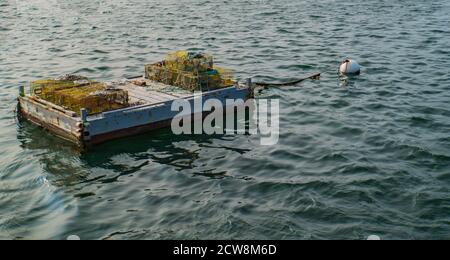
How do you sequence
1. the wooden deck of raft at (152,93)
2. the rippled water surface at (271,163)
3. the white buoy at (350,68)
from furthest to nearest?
1. the white buoy at (350,68)
2. the wooden deck of raft at (152,93)
3. the rippled water surface at (271,163)

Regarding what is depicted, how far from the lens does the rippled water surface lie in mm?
18125

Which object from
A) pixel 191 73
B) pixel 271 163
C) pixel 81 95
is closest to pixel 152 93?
pixel 191 73

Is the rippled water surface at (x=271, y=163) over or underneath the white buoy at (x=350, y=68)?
underneath

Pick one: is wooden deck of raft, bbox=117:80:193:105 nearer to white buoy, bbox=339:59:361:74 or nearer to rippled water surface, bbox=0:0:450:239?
rippled water surface, bbox=0:0:450:239

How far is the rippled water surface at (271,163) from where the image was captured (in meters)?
18.1

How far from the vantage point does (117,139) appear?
24.5 m

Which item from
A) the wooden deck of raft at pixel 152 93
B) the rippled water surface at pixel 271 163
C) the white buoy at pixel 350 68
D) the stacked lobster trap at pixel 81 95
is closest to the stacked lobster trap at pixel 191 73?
the wooden deck of raft at pixel 152 93

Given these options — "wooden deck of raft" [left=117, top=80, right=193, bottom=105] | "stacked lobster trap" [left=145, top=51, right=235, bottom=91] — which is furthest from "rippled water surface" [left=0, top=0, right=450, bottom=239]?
"stacked lobster trap" [left=145, top=51, right=235, bottom=91]

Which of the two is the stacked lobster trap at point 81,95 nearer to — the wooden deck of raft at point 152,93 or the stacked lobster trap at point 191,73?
the wooden deck of raft at point 152,93

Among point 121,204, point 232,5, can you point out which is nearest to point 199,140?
point 121,204

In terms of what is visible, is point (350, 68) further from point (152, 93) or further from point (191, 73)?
point (152, 93)

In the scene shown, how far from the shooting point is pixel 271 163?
22.8m

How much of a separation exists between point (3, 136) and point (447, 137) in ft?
66.9

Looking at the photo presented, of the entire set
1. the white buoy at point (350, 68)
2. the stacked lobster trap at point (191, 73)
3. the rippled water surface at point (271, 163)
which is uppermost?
the stacked lobster trap at point (191, 73)
